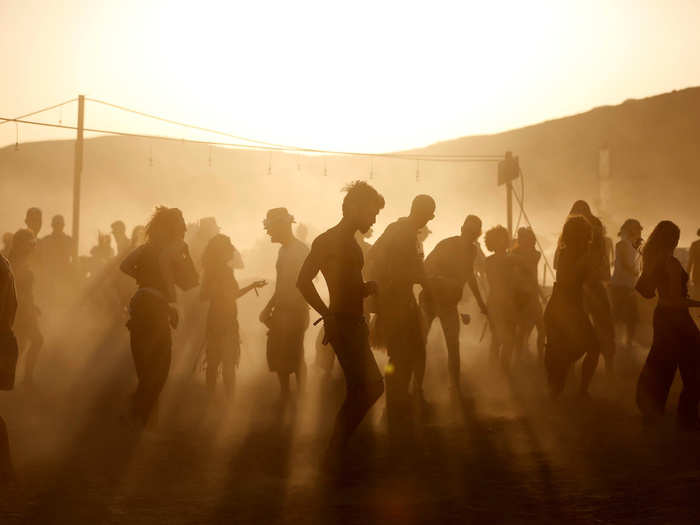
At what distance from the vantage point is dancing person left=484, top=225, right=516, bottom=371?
14266 mm

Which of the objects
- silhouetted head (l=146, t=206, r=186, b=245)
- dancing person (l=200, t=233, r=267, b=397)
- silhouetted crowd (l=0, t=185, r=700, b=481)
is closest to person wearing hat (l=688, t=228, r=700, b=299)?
silhouetted crowd (l=0, t=185, r=700, b=481)

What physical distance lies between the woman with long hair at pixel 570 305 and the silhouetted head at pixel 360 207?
3.35m

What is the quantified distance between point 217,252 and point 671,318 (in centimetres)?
435

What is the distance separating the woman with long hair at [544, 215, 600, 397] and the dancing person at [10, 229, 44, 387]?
18.5 feet

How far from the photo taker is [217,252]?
11523 millimetres

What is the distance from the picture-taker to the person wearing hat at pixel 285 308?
448 inches

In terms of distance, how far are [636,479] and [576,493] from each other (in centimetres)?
61

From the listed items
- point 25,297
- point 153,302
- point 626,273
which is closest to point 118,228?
point 25,297

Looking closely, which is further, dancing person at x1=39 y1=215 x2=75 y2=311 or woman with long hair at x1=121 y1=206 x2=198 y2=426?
dancing person at x1=39 y1=215 x2=75 y2=311

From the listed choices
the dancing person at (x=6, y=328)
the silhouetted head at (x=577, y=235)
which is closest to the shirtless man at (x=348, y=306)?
the dancing person at (x=6, y=328)

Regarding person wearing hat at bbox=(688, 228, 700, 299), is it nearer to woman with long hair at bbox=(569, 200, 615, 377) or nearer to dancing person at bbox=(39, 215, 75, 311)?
woman with long hair at bbox=(569, 200, 615, 377)

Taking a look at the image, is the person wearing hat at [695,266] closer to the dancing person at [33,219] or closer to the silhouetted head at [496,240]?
the silhouetted head at [496,240]

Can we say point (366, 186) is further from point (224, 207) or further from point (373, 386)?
point (224, 207)

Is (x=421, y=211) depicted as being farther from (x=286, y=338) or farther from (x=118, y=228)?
(x=118, y=228)
